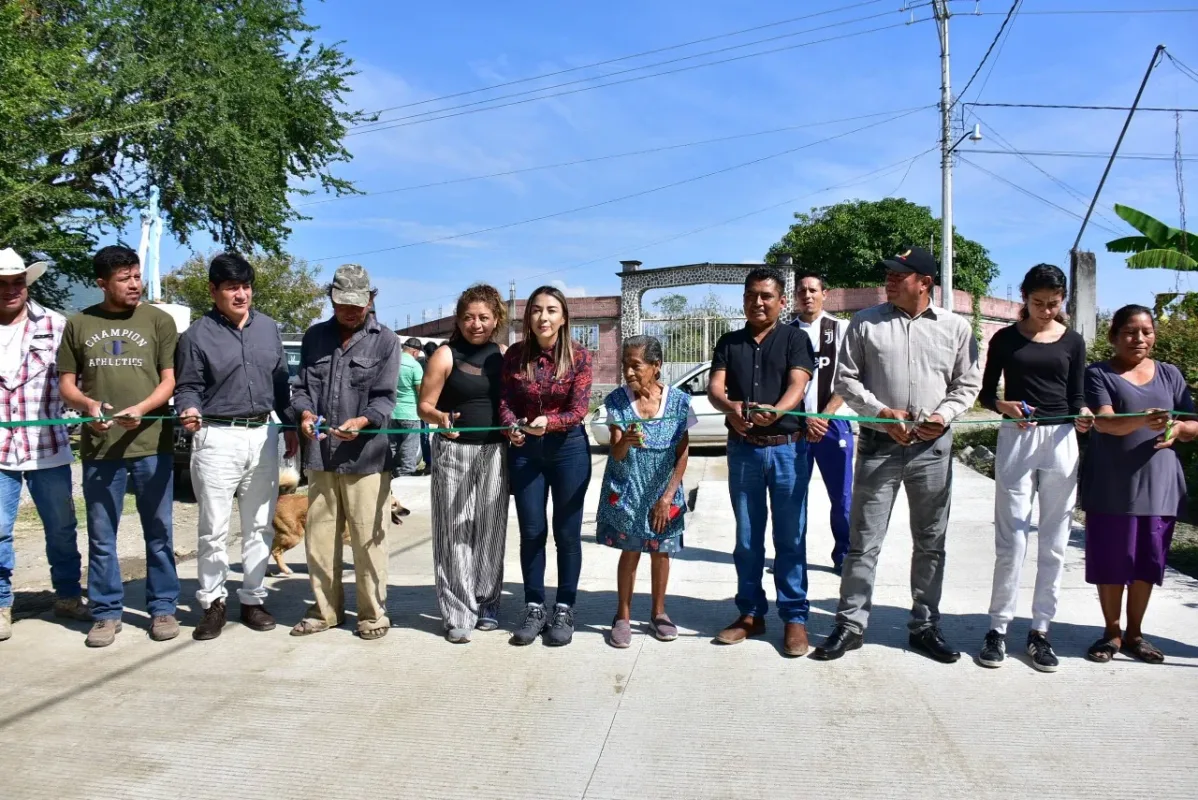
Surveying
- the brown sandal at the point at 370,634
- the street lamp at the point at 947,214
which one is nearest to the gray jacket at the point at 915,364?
the brown sandal at the point at 370,634

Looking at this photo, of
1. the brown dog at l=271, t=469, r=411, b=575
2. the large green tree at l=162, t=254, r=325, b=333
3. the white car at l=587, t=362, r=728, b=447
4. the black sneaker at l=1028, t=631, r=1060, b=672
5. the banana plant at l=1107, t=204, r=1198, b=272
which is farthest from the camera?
the large green tree at l=162, t=254, r=325, b=333

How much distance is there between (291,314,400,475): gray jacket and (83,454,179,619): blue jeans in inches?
30.9

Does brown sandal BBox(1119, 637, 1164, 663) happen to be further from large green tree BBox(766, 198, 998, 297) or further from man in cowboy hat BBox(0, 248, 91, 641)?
large green tree BBox(766, 198, 998, 297)

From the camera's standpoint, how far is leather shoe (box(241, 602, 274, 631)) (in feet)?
15.4

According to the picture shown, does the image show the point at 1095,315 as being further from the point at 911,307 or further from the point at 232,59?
the point at 232,59

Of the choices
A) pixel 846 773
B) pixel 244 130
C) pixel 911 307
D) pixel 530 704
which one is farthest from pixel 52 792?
pixel 244 130

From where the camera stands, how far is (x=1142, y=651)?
13.4 feet

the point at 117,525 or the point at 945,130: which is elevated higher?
the point at 945,130

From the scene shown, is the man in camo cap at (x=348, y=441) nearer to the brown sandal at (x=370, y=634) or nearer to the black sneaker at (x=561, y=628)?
the brown sandal at (x=370, y=634)

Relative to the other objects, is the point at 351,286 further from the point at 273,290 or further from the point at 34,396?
the point at 273,290

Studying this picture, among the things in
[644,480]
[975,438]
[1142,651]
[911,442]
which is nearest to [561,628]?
[644,480]

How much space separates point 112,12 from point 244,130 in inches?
106

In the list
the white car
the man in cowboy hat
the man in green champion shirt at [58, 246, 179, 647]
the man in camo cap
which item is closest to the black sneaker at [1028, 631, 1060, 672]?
the man in camo cap

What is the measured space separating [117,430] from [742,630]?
3.34 meters
